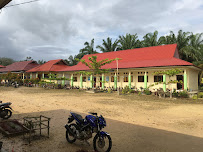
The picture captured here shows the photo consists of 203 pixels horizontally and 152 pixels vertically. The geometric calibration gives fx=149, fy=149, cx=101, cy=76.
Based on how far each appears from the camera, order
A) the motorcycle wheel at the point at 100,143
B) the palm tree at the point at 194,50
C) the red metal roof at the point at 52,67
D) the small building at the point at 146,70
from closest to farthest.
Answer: the motorcycle wheel at the point at 100,143
the small building at the point at 146,70
the palm tree at the point at 194,50
the red metal roof at the point at 52,67

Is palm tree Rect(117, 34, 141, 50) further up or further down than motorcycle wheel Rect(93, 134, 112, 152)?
further up

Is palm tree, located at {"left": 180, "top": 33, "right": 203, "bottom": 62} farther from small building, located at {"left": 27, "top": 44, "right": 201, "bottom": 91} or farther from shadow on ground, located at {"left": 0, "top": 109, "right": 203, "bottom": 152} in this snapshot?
shadow on ground, located at {"left": 0, "top": 109, "right": 203, "bottom": 152}

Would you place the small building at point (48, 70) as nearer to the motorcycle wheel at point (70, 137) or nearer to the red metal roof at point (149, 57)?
the red metal roof at point (149, 57)

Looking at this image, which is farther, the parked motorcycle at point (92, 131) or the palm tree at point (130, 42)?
the palm tree at point (130, 42)

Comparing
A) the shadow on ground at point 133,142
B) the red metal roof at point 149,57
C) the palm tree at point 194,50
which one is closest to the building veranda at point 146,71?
the red metal roof at point 149,57

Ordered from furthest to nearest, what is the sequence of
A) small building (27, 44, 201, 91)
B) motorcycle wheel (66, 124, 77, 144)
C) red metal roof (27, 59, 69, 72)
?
red metal roof (27, 59, 69, 72)
small building (27, 44, 201, 91)
motorcycle wheel (66, 124, 77, 144)

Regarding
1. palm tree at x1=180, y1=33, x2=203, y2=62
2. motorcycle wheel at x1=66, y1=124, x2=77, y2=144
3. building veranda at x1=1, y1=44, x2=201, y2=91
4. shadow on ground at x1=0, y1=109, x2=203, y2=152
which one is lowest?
shadow on ground at x1=0, y1=109, x2=203, y2=152

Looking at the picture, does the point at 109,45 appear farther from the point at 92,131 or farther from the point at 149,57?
the point at 92,131

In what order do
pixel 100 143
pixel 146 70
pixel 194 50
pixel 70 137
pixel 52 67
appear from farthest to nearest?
pixel 52 67, pixel 194 50, pixel 146 70, pixel 70 137, pixel 100 143

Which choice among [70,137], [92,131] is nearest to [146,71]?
[70,137]

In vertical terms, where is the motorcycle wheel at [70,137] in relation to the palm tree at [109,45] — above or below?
below

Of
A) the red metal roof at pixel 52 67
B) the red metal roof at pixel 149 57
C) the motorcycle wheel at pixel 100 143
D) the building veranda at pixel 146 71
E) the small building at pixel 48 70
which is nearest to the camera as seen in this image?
the motorcycle wheel at pixel 100 143

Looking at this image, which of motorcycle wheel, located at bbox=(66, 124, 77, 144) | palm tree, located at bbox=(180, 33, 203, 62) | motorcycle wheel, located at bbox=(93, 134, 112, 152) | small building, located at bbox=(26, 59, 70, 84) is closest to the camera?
motorcycle wheel, located at bbox=(93, 134, 112, 152)

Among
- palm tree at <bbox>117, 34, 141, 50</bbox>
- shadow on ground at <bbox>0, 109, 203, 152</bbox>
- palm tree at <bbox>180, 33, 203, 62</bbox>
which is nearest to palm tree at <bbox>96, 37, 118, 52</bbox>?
palm tree at <bbox>117, 34, 141, 50</bbox>
